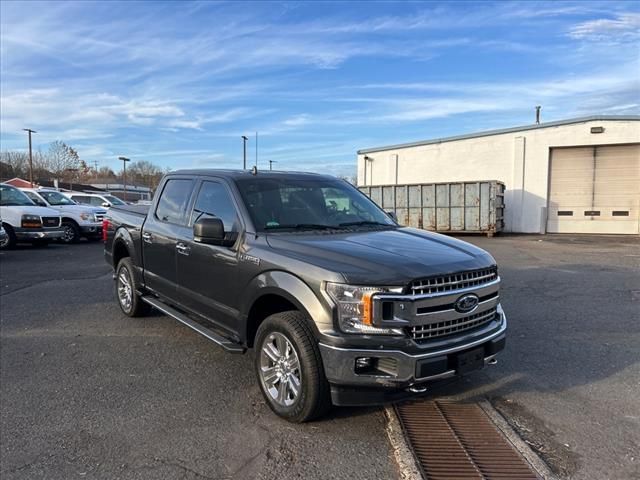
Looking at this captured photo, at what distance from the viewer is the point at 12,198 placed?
14711 millimetres

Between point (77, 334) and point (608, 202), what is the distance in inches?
874

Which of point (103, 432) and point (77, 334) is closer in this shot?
point (103, 432)

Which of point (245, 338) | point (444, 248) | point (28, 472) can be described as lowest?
point (28, 472)

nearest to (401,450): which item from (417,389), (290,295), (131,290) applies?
(417,389)

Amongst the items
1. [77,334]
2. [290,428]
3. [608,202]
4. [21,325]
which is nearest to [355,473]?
[290,428]

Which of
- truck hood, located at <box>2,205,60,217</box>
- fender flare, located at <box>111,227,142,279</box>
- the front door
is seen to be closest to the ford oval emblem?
the front door

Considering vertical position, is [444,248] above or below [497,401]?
above

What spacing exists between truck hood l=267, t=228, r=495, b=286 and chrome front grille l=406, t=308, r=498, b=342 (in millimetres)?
352

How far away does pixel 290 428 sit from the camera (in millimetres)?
3561

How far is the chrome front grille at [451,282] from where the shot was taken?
10.6 ft

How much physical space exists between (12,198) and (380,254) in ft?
49.2

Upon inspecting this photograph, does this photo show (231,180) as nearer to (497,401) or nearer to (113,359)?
(113,359)

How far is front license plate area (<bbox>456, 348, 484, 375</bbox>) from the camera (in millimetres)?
3380

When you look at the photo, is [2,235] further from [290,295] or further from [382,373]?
[382,373]
